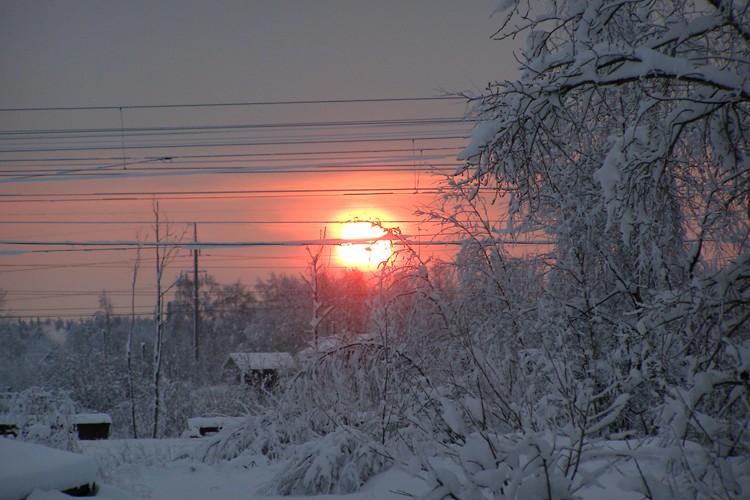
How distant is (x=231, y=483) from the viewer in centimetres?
797

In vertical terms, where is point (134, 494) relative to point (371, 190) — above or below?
below

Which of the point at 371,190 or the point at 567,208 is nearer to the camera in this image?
the point at 567,208

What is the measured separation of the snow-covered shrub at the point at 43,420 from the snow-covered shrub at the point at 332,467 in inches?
225

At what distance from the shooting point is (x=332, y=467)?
7031 mm

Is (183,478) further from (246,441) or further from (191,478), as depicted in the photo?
(246,441)

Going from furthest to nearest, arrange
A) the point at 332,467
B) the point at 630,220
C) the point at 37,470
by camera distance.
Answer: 1. the point at 332,467
2. the point at 37,470
3. the point at 630,220

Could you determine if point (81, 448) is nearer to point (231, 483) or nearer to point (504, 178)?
point (231, 483)

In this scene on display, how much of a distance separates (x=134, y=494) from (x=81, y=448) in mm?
5067

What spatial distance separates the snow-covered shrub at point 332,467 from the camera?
6.89 metres

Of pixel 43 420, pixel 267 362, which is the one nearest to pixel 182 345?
pixel 267 362

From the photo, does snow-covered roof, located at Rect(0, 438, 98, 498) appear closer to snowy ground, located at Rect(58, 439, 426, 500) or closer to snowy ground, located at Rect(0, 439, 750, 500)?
snowy ground, located at Rect(0, 439, 750, 500)

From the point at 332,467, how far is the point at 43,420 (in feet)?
26.1

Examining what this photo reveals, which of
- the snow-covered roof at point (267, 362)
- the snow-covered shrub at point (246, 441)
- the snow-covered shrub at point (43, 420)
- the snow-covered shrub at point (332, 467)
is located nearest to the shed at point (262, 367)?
the snow-covered roof at point (267, 362)

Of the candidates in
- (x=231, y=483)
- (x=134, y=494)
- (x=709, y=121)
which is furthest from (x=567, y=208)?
(x=134, y=494)
